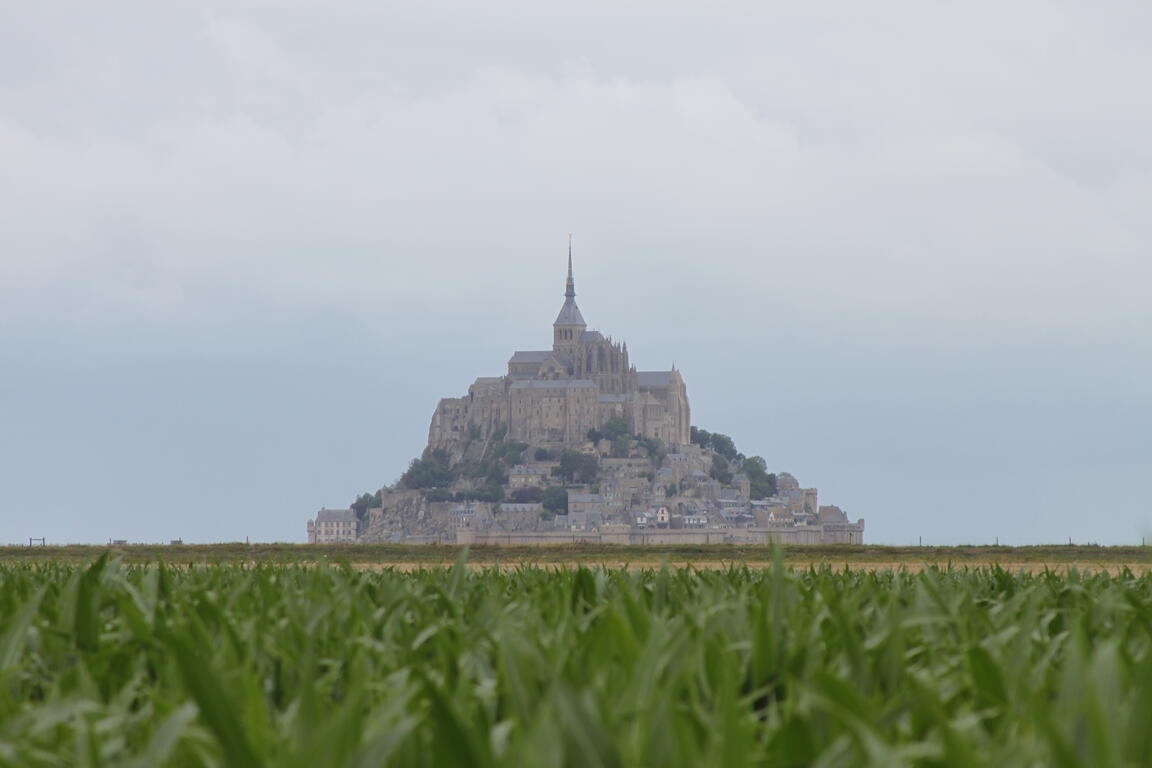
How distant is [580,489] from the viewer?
186 meters

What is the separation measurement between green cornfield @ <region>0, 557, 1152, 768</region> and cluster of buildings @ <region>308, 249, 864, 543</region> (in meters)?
→ 168

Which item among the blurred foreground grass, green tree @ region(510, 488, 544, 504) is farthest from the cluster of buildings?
the blurred foreground grass

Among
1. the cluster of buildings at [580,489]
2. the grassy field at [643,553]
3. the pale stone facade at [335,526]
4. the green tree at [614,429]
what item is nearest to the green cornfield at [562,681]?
the grassy field at [643,553]

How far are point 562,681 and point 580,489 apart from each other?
184998 millimetres

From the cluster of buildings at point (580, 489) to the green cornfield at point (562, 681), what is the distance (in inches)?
6597

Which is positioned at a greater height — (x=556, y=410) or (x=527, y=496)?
(x=556, y=410)

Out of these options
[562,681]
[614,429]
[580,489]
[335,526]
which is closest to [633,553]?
[562,681]

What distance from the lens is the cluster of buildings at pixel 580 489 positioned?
176375 mm

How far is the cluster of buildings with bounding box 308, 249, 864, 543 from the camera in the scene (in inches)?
6944

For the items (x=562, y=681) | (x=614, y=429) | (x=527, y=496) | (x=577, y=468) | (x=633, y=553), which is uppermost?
(x=614, y=429)

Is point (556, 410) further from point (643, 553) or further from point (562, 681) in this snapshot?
point (562, 681)

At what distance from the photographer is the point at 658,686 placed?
253 centimetres

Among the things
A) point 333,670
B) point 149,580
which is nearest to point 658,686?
point 333,670

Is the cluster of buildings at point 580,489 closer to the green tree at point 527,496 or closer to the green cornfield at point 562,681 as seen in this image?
the green tree at point 527,496
